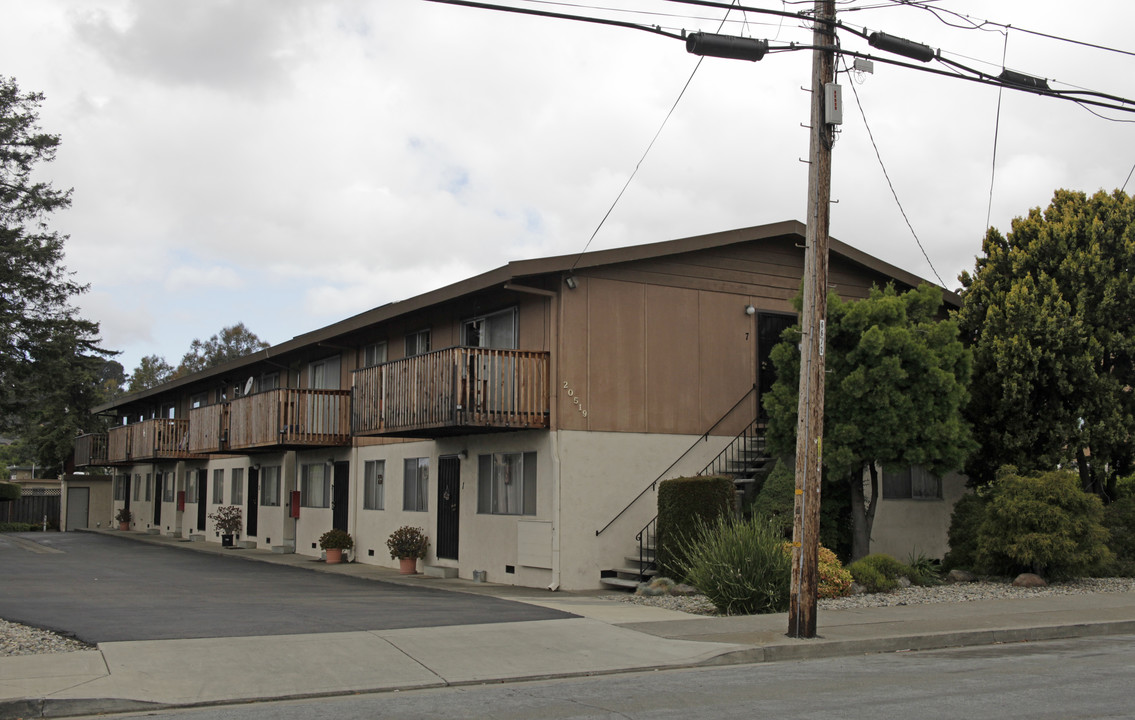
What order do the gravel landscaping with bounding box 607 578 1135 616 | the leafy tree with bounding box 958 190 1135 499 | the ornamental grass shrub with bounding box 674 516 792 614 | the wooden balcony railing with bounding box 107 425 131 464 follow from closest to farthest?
1. the ornamental grass shrub with bounding box 674 516 792 614
2. the gravel landscaping with bounding box 607 578 1135 616
3. the leafy tree with bounding box 958 190 1135 499
4. the wooden balcony railing with bounding box 107 425 131 464

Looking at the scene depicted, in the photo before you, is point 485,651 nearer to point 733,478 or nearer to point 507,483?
point 507,483

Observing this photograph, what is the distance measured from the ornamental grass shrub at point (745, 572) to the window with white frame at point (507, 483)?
462 centimetres

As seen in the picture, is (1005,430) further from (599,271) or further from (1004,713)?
(1004,713)

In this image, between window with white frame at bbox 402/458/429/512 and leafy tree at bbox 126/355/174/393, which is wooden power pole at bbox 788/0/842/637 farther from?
leafy tree at bbox 126/355/174/393

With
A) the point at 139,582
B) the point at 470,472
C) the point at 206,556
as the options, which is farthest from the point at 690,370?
the point at 206,556

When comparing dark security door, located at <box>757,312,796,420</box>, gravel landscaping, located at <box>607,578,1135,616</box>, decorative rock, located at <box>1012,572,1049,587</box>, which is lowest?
gravel landscaping, located at <box>607,578,1135,616</box>

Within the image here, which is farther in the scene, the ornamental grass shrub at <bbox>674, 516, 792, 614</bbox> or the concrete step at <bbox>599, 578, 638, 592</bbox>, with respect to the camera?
the concrete step at <bbox>599, 578, 638, 592</bbox>

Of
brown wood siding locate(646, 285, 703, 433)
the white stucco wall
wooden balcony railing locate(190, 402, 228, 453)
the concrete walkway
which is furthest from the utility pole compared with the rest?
wooden balcony railing locate(190, 402, 228, 453)

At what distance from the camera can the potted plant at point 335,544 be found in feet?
80.6

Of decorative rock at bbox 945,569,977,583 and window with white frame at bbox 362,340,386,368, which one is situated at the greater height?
window with white frame at bbox 362,340,386,368

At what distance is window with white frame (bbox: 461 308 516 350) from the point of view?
19.6 metres

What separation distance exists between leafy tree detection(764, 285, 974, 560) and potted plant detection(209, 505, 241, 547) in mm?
19273

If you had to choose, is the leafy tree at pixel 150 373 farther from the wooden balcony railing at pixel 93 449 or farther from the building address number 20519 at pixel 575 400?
the building address number 20519 at pixel 575 400

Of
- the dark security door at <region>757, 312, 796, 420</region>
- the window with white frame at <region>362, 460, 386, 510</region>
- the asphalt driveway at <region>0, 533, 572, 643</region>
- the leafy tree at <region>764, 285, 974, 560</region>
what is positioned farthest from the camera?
the window with white frame at <region>362, 460, 386, 510</region>
